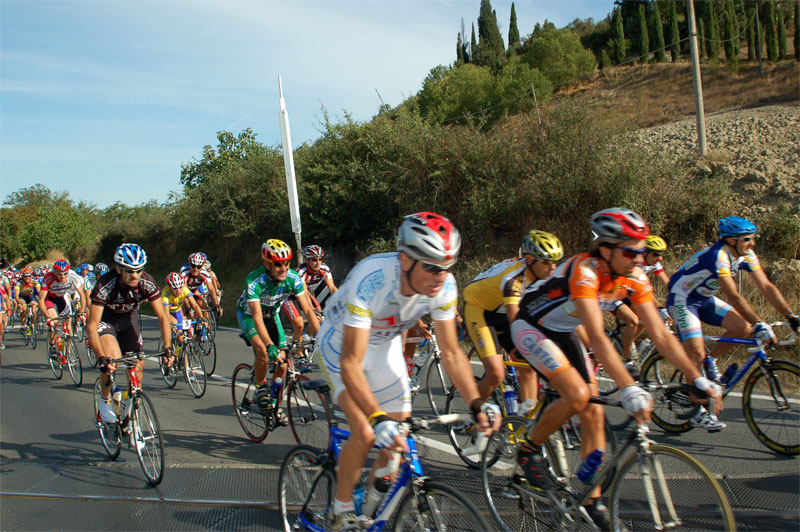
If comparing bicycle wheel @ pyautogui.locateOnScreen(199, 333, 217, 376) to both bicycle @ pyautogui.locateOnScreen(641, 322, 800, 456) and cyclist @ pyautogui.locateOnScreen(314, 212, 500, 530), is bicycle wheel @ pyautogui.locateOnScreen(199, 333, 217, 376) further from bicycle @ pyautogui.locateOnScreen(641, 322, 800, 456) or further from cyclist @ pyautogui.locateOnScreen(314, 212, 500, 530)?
bicycle @ pyautogui.locateOnScreen(641, 322, 800, 456)

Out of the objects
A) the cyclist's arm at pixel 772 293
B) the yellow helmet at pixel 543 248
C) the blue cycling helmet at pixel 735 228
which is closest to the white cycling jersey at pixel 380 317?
the yellow helmet at pixel 543 248

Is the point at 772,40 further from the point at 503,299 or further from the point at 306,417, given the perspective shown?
the point at 306,417

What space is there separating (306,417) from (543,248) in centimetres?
287

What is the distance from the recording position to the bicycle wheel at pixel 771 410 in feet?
15.9

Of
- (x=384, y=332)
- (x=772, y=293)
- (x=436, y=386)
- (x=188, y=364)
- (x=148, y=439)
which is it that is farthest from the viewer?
(x=188, y=364)

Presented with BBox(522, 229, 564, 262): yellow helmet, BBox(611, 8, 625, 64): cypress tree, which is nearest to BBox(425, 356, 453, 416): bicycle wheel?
BBox(522, 229, 564, 262): yellow helmet

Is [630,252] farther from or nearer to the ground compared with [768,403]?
farther from the ground

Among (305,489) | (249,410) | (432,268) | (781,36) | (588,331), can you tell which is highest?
(781,36)

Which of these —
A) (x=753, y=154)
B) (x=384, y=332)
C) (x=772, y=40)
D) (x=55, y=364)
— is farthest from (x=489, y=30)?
(x=384, y=332)

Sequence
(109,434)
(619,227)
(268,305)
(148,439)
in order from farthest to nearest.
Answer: (268,305), (109,434), (148,439), (619,227)

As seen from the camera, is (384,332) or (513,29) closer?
(384,332)

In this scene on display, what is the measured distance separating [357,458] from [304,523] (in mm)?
858

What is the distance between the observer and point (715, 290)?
18.3ft

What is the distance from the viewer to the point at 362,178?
63.3ft
